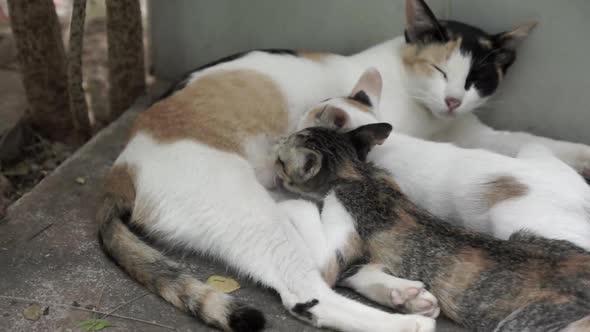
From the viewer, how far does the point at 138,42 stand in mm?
4492

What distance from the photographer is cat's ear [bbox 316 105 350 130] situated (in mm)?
3480

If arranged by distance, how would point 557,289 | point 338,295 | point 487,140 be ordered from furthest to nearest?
point 487,140, point 338,295, point 557,289

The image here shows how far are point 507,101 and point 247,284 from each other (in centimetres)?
200

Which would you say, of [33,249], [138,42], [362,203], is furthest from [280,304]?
[138,42]

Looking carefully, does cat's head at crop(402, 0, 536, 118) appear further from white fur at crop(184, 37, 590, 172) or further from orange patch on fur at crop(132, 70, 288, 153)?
orange patch on fur at crop(132, 70, 288, 153)

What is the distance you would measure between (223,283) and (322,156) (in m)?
0.75

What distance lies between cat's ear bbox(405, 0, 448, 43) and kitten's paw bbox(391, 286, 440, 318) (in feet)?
5.03

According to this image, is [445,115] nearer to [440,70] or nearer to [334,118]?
[440,70]

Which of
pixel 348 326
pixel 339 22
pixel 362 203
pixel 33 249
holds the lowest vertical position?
pixel 33 249

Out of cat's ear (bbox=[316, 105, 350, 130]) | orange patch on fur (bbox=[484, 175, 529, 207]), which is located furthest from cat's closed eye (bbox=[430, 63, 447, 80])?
orange patch on fur (bbox=[484, 175, 529, 207])

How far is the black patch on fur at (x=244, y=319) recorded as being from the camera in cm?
267

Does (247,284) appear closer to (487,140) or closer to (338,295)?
(338,295)

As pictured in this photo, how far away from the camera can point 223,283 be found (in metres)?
3.06

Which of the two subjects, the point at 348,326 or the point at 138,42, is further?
the point at 138,42
